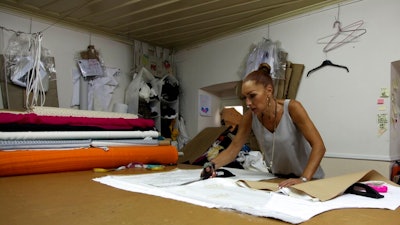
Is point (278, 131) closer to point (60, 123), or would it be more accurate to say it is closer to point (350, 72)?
point (60, 123)

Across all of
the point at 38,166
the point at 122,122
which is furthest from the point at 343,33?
the point at 38,166

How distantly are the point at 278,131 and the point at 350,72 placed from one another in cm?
148

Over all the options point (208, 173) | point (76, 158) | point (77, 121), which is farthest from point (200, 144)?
point (208, 173)

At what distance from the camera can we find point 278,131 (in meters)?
1.67

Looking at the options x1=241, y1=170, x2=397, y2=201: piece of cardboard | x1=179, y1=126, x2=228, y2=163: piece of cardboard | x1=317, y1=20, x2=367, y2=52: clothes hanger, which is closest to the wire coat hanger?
x1=317, y1=20, x2=367, y2=52: clothes hanger

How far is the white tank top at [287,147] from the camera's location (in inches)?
65.2

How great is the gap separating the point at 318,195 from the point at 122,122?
154cm

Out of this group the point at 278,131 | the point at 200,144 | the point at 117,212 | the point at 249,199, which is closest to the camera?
the point at 117,212

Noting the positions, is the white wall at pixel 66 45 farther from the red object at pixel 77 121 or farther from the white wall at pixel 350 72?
the white wall at pixel 350 72

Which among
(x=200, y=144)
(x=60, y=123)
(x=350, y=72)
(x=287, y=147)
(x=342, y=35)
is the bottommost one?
(x=200, y=144)

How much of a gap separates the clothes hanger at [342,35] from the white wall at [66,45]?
2610 mm

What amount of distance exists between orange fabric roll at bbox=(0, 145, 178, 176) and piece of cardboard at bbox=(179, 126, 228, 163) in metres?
0.97

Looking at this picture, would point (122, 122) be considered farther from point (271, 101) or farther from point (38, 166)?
point (271, 101)

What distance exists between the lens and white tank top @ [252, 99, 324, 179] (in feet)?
5.44
